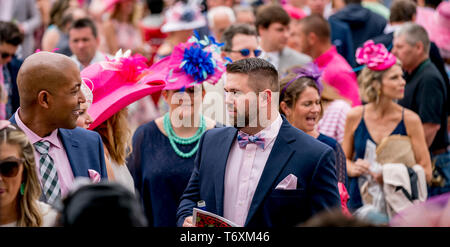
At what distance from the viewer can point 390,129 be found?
5918 millimetres

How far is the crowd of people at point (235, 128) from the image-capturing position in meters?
3.00

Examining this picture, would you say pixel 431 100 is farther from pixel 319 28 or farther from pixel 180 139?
pixel 180 139

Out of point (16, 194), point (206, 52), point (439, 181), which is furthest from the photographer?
point (439, 181)

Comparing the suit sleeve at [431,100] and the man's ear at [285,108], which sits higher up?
the man's ear at [285,108]

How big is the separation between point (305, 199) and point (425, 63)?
11.9ft

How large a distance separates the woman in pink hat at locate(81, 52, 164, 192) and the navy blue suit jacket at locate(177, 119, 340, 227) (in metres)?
0.80

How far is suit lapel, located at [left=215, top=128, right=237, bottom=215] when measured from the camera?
375 centimetres

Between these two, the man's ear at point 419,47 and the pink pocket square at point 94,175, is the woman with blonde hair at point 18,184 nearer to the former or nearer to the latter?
the pink pocket square at point 94,175

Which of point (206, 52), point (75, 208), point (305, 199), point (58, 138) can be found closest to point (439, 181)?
point (206, 52)

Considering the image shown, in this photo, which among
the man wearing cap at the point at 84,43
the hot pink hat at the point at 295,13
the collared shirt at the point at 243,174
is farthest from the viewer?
the hot pink hat at the point at 295,13

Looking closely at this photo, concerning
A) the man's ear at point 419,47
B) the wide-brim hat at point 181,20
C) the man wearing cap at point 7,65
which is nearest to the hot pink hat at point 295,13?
the wide-brim hat at point 181,20

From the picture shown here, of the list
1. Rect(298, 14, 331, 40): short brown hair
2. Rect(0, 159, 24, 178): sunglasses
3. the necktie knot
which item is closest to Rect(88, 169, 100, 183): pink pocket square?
the necktie knot

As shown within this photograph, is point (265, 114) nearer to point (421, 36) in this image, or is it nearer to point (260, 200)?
point (260, 200)

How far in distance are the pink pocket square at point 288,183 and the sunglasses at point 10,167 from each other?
4.65 feet
